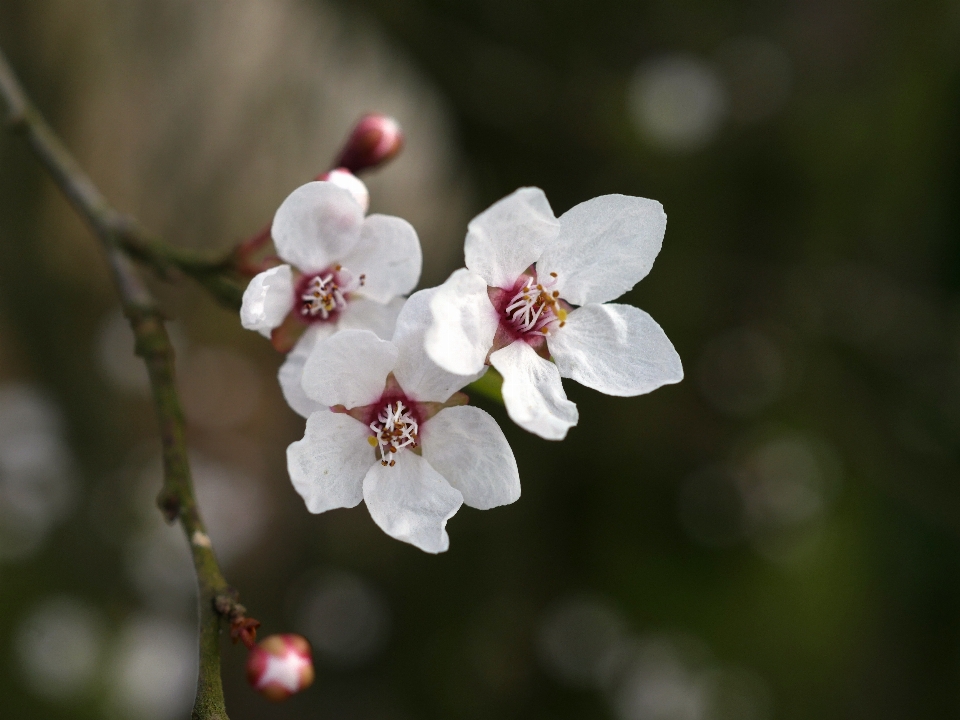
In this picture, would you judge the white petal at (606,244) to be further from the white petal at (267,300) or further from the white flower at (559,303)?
the white petal at (267,300)

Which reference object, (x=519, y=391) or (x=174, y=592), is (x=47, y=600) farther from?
(x=519, y=391)

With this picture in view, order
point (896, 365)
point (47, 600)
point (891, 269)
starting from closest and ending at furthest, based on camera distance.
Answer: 1. point (47, 600)
2. point (896, 365)
3. point (891, 269)

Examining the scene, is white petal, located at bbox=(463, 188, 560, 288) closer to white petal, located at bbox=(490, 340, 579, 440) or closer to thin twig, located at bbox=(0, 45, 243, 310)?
white petal, located at bbox=(490, 340, 579, 440)

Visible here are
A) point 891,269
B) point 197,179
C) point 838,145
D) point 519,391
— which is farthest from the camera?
point 891,269

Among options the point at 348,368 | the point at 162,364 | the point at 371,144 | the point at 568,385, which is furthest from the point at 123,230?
the point at 568,385

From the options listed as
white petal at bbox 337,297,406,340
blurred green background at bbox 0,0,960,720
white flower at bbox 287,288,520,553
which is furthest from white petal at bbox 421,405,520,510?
blurred green background at bbox 0,0,960,720

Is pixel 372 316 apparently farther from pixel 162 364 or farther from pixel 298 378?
pixel 162 364

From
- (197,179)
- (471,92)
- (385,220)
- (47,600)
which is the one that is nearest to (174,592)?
(47,600)
